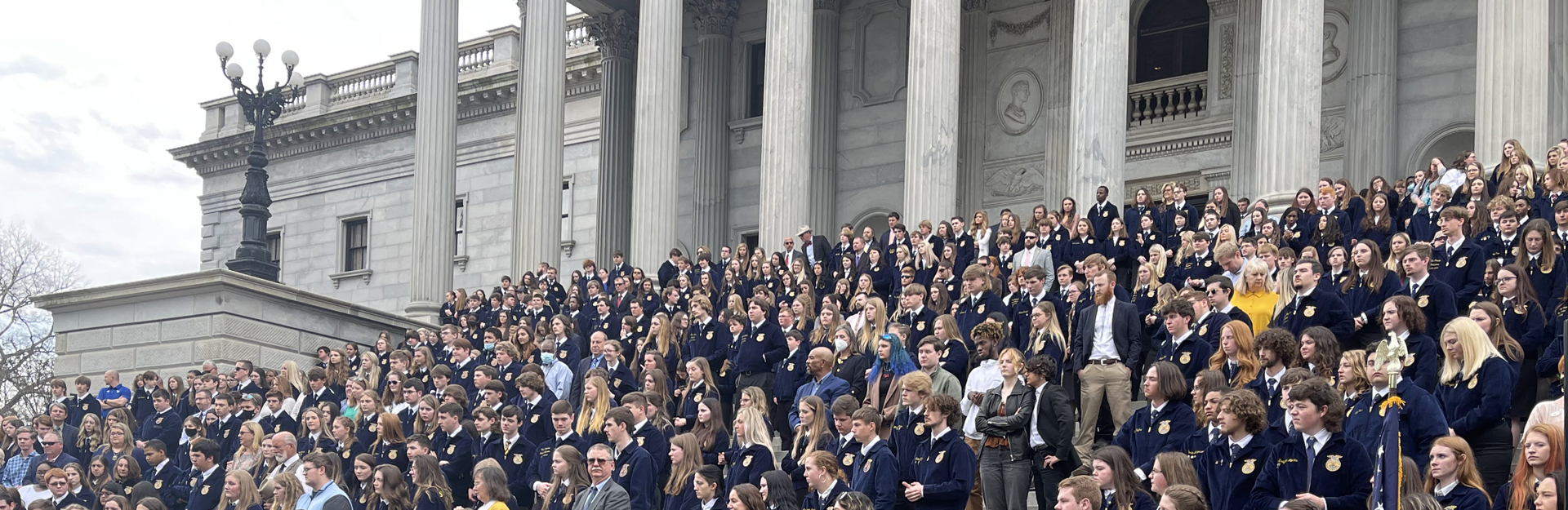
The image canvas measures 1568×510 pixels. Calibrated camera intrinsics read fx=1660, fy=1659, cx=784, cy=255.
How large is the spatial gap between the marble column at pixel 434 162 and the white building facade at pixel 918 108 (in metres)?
0.04

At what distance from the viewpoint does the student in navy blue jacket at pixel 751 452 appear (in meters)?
12.0

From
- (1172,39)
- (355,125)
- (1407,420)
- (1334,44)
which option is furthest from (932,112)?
(355,125)

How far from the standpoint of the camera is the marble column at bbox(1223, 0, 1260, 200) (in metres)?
27.0

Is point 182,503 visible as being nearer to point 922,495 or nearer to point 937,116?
point 922,495

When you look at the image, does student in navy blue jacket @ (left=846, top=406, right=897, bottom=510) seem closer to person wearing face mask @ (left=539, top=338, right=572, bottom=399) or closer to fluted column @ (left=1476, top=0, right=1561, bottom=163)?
person wearing face mask @ (left=539, top=338, right=572, bottom=399)

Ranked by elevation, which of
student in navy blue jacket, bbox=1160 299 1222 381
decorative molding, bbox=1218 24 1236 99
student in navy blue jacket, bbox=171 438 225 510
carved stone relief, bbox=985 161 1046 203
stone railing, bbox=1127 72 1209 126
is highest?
decorative molding, bbox=1218 24 1236 99

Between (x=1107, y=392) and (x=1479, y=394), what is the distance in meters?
3.77

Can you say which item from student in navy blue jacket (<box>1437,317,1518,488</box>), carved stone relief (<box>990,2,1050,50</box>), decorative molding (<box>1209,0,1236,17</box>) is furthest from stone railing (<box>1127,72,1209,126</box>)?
student in navy blue jacket (<box>1437,317,1518,488</box>)

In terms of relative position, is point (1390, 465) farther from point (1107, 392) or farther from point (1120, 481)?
point (1107, 392)

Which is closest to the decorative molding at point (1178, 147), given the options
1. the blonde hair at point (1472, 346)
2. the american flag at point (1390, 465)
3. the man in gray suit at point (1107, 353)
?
the man in gray suit at point (1107, 353)

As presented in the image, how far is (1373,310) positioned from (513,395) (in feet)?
27.2

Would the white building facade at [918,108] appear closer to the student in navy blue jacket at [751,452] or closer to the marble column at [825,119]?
the marble column at [825,119]

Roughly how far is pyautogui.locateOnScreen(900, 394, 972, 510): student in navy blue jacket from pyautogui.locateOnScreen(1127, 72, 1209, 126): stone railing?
17987 millimetres

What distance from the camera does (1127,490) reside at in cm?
945
